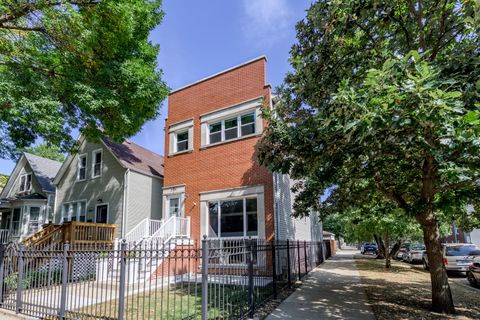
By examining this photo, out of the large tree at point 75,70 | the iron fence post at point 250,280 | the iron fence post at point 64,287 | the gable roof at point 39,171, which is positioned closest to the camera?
the iron fence post at point 64,287

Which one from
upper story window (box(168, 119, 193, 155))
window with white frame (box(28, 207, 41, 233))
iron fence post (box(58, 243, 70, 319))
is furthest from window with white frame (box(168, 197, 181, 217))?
window with white frame (box(28, 207, 41, 233))

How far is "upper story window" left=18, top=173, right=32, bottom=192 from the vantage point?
24609mm

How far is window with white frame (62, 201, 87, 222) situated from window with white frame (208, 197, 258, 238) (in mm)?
10389

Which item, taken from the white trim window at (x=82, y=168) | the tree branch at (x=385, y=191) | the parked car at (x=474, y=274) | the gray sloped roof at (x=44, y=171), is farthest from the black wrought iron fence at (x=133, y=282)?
the gray sloped roof at (x=44, y=171)

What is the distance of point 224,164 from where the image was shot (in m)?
14.8

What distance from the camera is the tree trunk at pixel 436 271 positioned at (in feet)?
24.0

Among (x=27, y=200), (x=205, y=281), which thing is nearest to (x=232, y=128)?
(x=205, y=281)

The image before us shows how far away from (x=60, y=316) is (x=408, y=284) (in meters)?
12.2

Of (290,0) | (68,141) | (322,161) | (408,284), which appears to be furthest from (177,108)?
(408,284)

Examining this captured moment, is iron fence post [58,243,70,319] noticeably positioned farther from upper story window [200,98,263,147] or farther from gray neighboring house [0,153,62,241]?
gray neighboring house [0,153,62,241]

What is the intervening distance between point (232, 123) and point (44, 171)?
1988 cm

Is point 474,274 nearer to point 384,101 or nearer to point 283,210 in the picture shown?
point 283,210

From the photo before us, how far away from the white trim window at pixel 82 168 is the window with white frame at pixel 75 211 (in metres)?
1.77

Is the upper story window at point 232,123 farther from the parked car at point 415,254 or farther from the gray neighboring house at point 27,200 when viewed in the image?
the parked car at point 415,254
